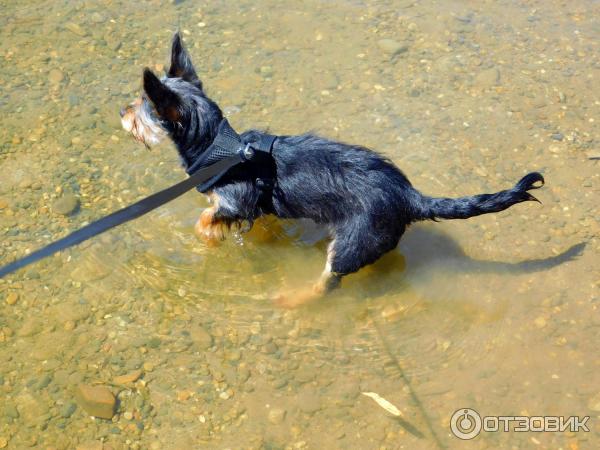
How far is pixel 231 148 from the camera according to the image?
4738 mm

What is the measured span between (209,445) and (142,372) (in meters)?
0.83

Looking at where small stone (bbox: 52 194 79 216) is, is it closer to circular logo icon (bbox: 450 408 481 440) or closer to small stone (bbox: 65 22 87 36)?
small stone (bbox: 65 22 87 36)

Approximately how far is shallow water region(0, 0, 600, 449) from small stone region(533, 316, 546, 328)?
0.10 meters

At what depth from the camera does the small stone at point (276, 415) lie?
4715 mm

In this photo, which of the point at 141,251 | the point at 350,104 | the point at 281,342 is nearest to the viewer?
the point at 281,342

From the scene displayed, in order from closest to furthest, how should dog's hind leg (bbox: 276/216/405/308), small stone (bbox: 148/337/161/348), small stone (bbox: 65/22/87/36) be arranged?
1. dog's hind leg (bbox: 276/216/405/308)
2. small stone (bbox: 148/337/161/348)
3. small stone (bbox: 65/22/87/36)

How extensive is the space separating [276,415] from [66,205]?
2.90 m

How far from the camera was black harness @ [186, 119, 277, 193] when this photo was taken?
4.65 metres

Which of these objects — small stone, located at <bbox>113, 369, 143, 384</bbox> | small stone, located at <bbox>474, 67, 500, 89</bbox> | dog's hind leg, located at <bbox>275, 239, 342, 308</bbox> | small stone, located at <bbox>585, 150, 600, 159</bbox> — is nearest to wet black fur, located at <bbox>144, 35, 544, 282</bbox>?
dog's hind leg, located at <bbox>275, 239, 342, 308</bbox>

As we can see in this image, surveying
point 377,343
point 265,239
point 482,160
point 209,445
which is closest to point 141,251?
point 265,239

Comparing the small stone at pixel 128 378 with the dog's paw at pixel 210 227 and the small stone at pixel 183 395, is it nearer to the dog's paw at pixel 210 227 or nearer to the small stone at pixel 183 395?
the small stone at pixel 183 395

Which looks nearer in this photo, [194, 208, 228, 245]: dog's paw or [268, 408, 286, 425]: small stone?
[268, 408, 286, 425]: small stone

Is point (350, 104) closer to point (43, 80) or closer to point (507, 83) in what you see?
point (507, 83)

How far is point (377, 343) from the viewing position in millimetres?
5246
